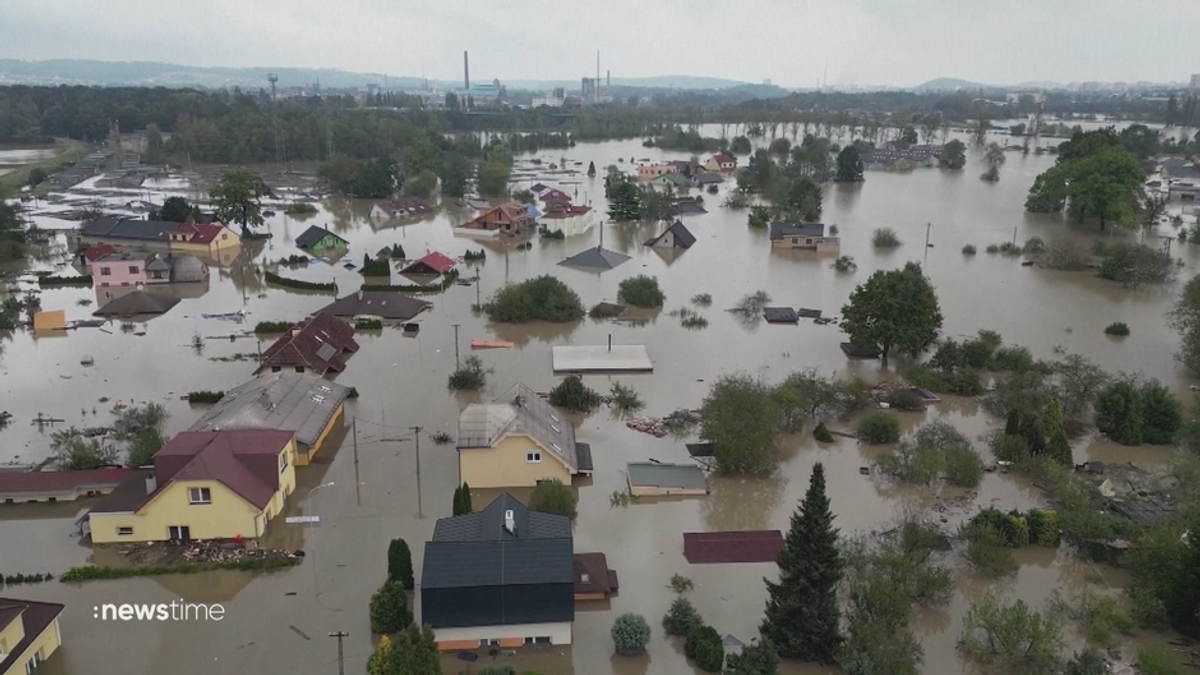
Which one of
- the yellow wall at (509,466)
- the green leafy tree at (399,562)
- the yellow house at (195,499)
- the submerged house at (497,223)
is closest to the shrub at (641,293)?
the submerged house at (497,223)

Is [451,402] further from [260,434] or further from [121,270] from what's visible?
[121,270]

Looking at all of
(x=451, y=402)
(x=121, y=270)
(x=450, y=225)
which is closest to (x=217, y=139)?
(x=450, y=225)

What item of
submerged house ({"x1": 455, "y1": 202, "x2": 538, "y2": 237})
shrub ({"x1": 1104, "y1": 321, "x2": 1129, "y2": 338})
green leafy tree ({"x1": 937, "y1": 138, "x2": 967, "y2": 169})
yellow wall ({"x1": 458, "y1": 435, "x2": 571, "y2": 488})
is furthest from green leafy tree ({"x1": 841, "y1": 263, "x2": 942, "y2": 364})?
green leafy tree ({"x1": 937, "y1": 138, "x2": 967, "y2": 169})

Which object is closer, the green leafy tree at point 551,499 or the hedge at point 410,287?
the green leafy tree at point 551,499

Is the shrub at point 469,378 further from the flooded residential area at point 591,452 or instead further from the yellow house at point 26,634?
the yellow house at point 26,634

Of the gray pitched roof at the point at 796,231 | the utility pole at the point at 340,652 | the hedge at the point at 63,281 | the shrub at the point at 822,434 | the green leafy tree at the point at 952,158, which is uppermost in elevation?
the green leafy tree at the point at 952,158
